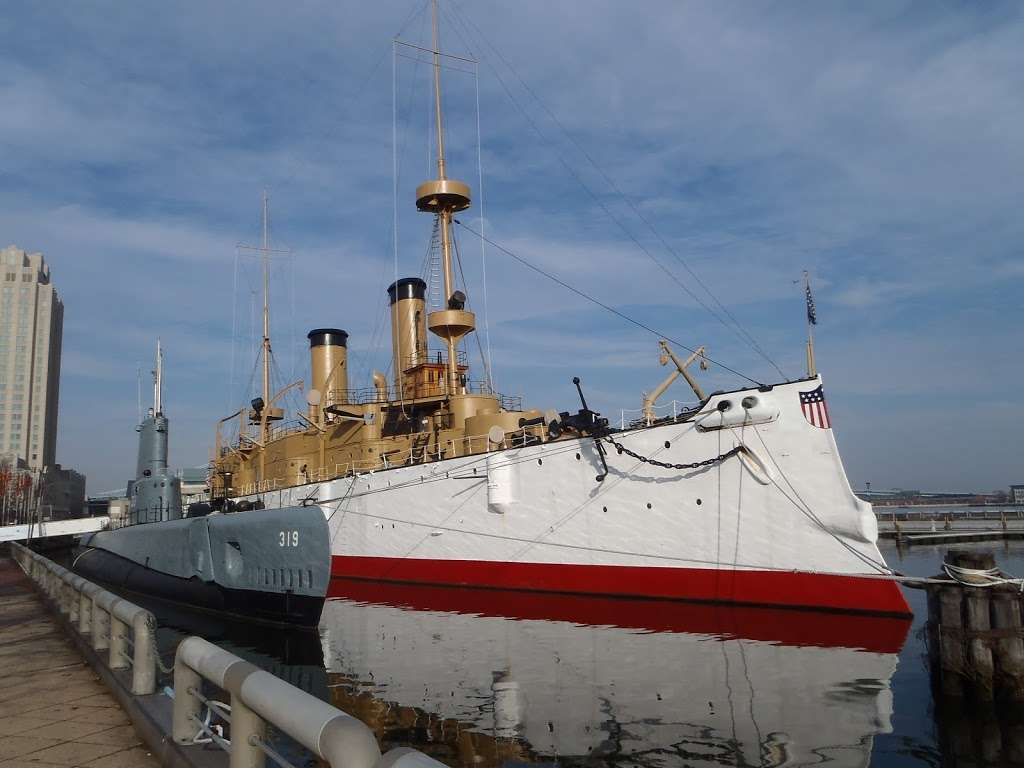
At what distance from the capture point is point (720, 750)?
22.8ft

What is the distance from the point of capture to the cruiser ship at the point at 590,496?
14.1 meters

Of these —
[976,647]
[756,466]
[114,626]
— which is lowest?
[976,647]

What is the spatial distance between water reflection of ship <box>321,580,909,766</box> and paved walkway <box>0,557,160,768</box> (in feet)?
9.67

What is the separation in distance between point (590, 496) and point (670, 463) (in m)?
2.03

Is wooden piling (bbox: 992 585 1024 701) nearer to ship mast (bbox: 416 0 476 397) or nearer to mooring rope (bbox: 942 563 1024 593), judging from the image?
mooring rope (bbox: 942 563 1024 593)

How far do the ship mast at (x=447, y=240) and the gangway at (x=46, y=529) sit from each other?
27.8 m

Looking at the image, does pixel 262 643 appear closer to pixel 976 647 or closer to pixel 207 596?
pixel 207 596

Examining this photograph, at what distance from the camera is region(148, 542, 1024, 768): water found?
7105 mm

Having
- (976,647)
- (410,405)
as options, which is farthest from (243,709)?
(410,405)

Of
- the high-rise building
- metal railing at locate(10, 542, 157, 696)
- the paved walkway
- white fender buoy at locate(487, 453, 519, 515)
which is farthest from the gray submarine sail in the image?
the high-rise building

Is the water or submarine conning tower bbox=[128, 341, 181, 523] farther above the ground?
submarine conning tower bbox=[128, 341, 181, 523]

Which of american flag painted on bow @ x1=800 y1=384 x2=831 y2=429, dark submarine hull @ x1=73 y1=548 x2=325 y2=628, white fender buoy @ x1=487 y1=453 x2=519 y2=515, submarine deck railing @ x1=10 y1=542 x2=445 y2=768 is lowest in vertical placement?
dark submarine hull @ x1=73 y1=548 x2=325 y2=628

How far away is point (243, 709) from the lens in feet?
11.2

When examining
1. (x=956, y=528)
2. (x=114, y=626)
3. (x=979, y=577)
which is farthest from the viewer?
(x=956, y=528)
